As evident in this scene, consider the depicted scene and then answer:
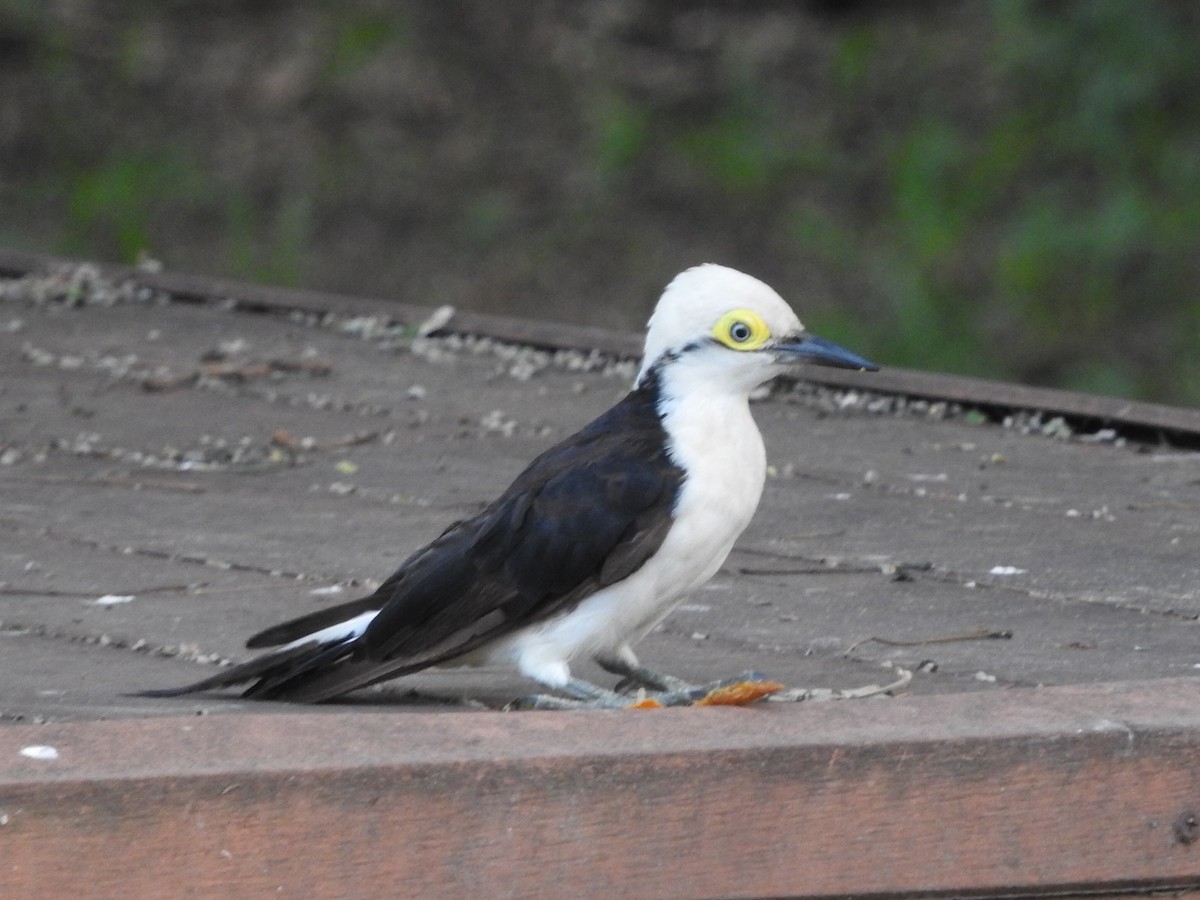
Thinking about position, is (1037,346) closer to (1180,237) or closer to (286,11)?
(1180,237)

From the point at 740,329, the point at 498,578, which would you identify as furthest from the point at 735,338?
the point at 498,578

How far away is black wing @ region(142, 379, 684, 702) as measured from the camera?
3398mm

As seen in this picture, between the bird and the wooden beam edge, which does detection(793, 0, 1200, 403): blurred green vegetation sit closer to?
the bird

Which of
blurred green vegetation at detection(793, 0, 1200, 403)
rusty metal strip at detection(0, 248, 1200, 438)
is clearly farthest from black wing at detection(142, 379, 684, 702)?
blurred green vegetation at detection(793, 0, 1200, 403)

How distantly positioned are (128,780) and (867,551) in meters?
2.24

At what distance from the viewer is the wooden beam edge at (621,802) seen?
8.56ft

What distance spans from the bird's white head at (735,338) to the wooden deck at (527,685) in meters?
0.46

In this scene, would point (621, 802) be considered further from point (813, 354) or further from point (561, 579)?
point (813, 354)

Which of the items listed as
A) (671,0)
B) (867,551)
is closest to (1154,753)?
(867,551)

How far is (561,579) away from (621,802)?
723 mm

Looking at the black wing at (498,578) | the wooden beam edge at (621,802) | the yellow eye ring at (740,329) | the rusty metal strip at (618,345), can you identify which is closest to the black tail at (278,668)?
the black wing at (498,578)

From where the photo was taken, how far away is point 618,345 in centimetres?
699

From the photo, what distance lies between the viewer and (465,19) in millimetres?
15117

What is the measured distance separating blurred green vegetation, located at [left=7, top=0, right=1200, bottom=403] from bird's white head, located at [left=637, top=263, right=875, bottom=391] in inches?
358
